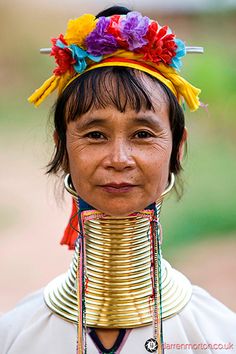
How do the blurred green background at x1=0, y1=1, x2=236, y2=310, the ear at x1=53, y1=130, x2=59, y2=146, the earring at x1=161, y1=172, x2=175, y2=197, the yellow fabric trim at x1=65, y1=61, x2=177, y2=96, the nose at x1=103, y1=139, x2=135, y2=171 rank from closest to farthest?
the nose at x1=103, y1=139, x2=135, y2=171 → the yellow fabric trim at x1=65, y1=61, x2=177, y2=96 → the earring at x1=161, y1=172, x2=175, y2=197 → the ear at x1=53, y1=130, x2=59, y2=146 → the blurred green background at x1=0, y1=1, x2=236, y2=310

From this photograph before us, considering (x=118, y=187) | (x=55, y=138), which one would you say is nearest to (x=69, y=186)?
(x=55, y=138)

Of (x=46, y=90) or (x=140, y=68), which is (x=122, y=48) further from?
(x=46, y=90)

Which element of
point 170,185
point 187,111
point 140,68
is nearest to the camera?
point 140,68

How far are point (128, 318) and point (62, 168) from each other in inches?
25.0

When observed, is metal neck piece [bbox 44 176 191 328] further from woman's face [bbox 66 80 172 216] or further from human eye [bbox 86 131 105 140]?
human eye [bbox 86 131 105 140]

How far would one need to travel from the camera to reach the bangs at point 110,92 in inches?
109

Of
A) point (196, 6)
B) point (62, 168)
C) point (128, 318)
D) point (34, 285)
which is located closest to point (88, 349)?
point (128, 318)

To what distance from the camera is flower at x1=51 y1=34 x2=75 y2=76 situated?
9.64 feet

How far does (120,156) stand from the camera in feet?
9.00

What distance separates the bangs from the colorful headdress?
36 millimetres

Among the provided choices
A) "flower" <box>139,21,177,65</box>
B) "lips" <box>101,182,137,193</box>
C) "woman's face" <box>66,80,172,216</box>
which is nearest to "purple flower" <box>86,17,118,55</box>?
"flower" <box>139,21,177,65</box>

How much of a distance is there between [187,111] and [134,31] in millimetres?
7865

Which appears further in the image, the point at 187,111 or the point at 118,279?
the point at 187,111

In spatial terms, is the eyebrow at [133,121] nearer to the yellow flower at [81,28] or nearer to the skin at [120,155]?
the skin at [120,155]
